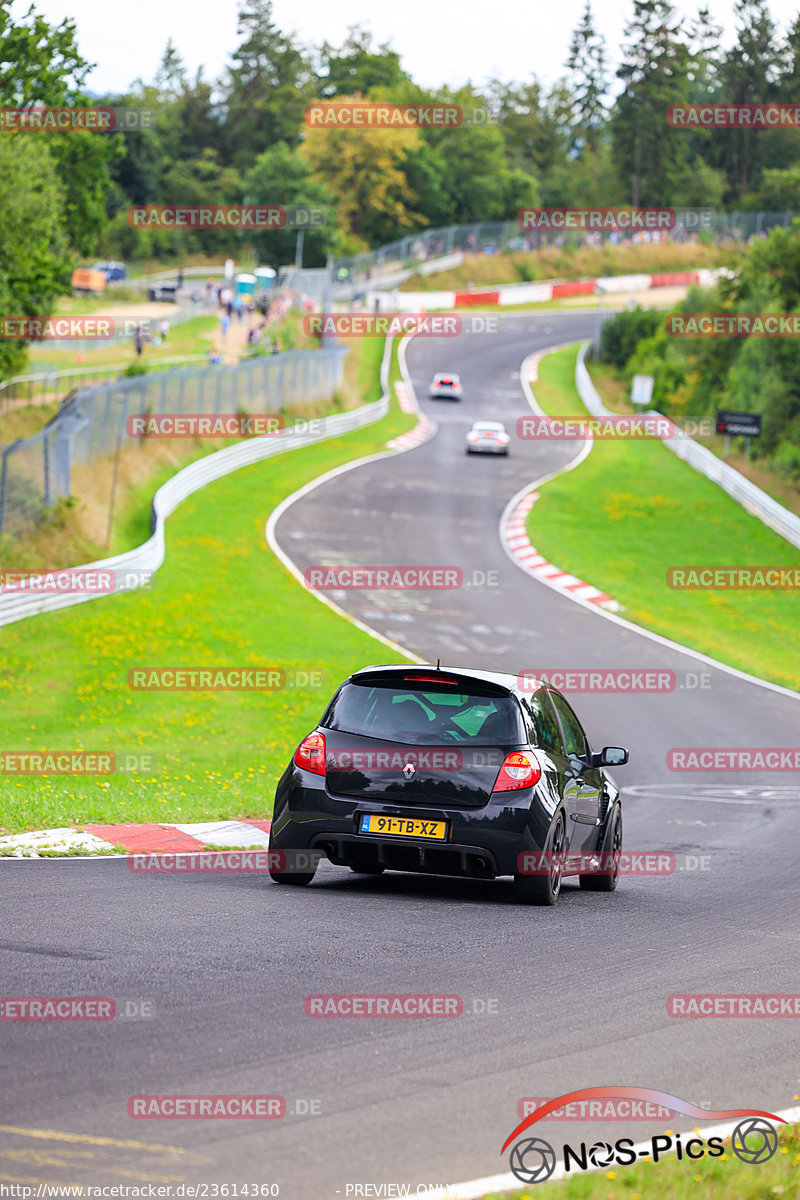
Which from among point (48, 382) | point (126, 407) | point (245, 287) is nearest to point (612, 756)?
point (126, 407)

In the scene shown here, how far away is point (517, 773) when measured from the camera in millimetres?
8930

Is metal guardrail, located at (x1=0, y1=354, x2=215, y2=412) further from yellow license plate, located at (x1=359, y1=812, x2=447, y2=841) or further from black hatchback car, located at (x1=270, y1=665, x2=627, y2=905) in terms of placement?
yellow license plate, located at (x1=359, y1=812, x2=447, y2=841)

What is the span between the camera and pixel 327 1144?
4668 mm

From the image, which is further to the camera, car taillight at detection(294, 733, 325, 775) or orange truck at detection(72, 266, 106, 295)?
orange truck at detection(72, 266, 106, 295)

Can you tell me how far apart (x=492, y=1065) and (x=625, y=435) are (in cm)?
5438

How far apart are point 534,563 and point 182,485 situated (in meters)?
10.5

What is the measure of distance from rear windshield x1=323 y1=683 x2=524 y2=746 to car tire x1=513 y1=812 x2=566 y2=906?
72 centimetres

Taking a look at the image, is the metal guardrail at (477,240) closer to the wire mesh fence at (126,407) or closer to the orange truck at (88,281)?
the orange truck at (88,281)

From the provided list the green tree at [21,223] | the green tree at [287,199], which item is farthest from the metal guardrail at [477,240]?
the green tree at [21,223]

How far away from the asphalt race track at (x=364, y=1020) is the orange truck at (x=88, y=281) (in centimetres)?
7719

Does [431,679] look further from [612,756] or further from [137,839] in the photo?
[137,839]

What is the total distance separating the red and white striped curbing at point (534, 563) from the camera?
32.7m

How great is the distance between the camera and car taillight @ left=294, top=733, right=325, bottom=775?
30.1ft

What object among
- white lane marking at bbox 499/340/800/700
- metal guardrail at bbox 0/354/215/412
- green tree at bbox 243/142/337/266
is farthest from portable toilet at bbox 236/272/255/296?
white lane marking at bbox 499/340/800/700
